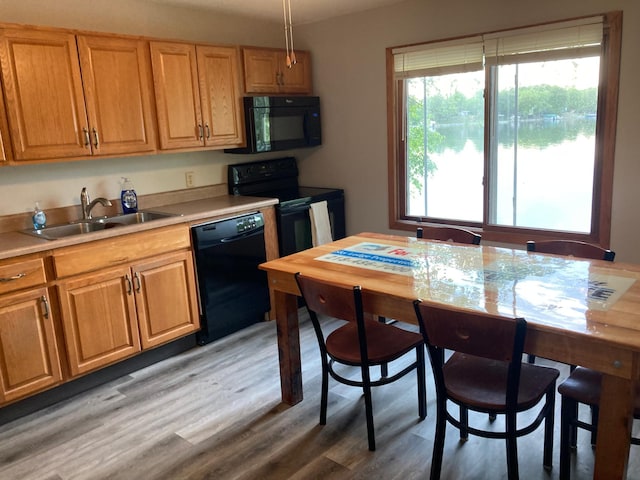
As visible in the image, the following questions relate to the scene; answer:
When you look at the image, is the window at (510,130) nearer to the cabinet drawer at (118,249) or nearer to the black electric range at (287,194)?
the black electric range at (287,194)

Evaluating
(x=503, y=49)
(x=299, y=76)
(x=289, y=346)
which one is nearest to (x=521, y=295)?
(x=289, y=346)

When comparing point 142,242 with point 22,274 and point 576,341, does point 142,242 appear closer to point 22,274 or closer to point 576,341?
point 22,274

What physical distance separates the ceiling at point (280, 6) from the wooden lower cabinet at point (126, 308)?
1.73m

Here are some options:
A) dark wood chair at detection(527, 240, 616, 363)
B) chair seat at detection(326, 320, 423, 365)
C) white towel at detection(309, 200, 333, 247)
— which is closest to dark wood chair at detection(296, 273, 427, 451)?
chair seat at detection(326, 320, 423, 365)

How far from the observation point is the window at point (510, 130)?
3.05 m

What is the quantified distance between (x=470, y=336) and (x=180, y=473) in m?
1.38

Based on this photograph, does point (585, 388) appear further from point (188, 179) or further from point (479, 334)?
point (188, 179)

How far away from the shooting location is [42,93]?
2814 mm

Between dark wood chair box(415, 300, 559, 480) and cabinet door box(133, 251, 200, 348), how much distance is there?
73.0 inches

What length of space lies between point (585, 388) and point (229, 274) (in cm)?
230

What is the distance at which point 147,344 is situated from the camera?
317cm

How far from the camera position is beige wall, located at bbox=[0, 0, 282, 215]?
9.93 ft

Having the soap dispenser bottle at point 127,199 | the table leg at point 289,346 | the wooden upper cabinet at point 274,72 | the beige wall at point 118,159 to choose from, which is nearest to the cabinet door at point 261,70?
the wooden upper cabinet at point 274,72

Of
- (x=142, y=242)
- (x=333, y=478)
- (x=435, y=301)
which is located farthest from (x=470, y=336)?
(x=142, y=242)
